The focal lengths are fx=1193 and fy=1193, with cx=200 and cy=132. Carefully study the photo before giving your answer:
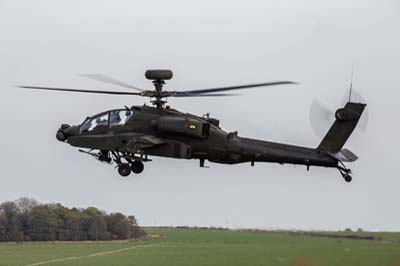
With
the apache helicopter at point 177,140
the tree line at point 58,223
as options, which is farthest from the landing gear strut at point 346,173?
the tree line at point 58,223

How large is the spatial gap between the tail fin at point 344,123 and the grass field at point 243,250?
4076mm

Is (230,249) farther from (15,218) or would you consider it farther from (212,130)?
(15,218)

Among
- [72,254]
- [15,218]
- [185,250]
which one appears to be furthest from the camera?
[15,218]

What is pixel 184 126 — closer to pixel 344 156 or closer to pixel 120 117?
pixel 120 117

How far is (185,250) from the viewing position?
48.4 m

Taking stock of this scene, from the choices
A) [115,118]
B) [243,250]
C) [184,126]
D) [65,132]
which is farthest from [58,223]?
[184,126]

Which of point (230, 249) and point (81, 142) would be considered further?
point (230, 249)

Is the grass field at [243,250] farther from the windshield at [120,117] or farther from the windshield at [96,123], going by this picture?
the windshield at [96,123]

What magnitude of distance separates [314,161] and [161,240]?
2000 centimetres

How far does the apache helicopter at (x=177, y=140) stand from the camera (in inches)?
1385

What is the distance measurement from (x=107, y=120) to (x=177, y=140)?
2.38 metres

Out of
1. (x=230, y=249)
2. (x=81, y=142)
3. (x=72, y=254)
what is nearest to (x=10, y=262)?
(x=72, y=254)

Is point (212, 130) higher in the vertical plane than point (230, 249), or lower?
higher

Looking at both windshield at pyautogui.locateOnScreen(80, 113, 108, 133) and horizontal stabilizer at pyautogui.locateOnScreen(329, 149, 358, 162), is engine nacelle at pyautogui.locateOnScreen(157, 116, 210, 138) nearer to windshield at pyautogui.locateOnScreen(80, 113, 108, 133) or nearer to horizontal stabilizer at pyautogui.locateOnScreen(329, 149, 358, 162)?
windshield at pyautogui.locateOnScreen(80, 113, 108, 133)
